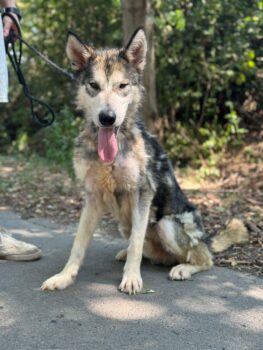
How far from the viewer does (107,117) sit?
11.1ft

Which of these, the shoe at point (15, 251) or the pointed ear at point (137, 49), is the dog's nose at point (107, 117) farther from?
the shoe at point (15, 251)

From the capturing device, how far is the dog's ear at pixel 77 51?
3674 mm

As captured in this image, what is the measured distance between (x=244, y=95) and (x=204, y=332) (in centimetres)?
736

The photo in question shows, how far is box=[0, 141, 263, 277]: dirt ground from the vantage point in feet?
15.5

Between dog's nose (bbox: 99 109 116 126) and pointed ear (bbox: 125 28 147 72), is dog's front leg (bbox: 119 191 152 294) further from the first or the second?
pointed ear (bbox: 125 28 147 72)

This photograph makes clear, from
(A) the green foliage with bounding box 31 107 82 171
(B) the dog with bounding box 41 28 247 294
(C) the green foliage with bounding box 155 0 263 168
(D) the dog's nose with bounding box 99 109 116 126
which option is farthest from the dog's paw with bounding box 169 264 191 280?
(C) the green foliage with bounding box 155 0 263 168

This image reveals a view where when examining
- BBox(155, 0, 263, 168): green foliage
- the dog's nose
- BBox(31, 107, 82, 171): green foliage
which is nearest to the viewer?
the dog's nose

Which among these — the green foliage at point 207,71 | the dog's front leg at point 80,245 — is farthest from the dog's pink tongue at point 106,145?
the green foliage at point 207,71

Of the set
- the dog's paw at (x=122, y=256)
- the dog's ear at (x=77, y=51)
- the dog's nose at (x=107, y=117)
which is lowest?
the dog's paw at (x=122, y=256)

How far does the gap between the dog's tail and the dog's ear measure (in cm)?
206

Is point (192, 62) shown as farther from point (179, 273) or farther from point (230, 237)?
point (179, 273)

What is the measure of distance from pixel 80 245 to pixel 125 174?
0.70 meters

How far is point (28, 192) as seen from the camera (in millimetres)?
7371

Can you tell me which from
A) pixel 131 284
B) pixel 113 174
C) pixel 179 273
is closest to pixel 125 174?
pixel 113 174
